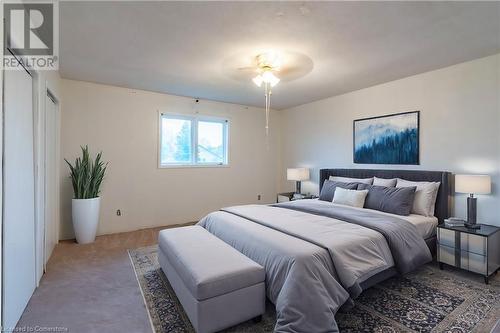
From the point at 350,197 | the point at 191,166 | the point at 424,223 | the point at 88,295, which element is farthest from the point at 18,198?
the point at 424,223

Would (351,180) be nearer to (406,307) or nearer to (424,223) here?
(424,223)

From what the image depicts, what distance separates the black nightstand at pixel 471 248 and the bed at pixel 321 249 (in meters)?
0.18

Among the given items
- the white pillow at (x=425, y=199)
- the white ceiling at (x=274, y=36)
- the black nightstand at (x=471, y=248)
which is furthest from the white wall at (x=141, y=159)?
the black nightstand at (x=471, y=248)

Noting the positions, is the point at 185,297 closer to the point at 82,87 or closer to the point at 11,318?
the point at 11,318

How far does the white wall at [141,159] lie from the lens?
12.8ft

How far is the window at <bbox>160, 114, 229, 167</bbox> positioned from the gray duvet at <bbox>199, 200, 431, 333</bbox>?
2.13m

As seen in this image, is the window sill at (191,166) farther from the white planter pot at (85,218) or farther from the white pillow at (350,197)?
the white pillow at (350,197)

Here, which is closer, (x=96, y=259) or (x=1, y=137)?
(x=1, y=137)

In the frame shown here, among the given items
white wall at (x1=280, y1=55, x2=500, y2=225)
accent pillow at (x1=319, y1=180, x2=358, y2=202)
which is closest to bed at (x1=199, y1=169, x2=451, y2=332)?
white wall at (x1=280, y1=55, x2=500, y2=225)

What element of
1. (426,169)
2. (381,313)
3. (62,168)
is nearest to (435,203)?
(426,169)

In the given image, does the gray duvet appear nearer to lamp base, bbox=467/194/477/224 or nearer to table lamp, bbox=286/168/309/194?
lamp base, bbox=467/194/477/224

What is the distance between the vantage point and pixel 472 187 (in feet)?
8.88

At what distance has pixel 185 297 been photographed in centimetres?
192

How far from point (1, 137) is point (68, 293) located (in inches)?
61.2
